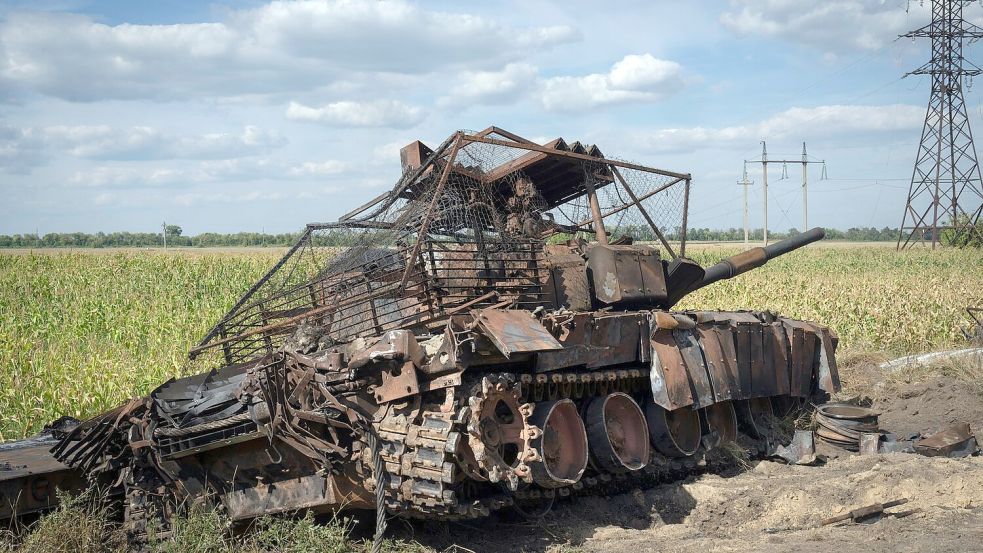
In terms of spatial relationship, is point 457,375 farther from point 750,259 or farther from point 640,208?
point 750,259

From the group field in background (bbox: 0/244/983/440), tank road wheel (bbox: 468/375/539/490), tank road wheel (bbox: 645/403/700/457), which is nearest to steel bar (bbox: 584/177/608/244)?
tank road wheel (bbox: 645/403/700/457)

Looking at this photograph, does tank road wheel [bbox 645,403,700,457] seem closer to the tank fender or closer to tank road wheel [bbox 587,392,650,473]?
the tank fender

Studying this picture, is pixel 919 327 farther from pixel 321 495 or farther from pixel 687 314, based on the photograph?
pixel 321 495

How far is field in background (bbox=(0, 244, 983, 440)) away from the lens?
440 inches

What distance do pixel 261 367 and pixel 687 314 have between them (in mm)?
5244

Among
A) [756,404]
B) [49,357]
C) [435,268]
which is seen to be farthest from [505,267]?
[49,357]

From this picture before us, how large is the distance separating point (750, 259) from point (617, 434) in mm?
5472

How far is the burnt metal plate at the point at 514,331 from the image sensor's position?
286 inches

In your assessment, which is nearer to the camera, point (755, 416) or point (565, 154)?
point (565, 154)

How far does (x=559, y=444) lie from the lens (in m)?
8.45

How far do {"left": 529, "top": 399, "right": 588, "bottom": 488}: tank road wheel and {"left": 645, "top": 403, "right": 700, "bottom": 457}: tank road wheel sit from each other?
170cm

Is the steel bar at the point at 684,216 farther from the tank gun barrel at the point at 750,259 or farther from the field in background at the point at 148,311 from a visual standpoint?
the field in background at the point at 148,311

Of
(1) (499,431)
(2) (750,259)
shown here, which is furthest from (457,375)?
(2) (750,259)

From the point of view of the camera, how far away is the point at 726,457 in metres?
11.0
